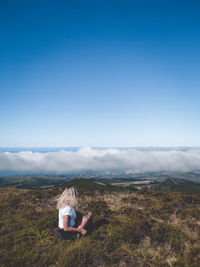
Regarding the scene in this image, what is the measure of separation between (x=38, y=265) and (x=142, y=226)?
4.48 m

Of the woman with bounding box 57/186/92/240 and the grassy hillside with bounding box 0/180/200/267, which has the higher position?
the woman with bounding box 57/186/92/240

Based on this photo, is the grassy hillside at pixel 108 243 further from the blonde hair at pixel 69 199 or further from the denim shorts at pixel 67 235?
the blonde hair at pixel 69 199

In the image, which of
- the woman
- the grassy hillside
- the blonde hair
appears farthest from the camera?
the blonde hair

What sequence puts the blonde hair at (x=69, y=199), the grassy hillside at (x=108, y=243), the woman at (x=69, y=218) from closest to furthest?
the grassy hillside at (x=108, y=243)
the woman at (x=69, y=218)
the blonde hair at (x=69, y=199)

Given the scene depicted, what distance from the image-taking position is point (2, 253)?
5008 mm

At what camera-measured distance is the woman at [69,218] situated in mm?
5758

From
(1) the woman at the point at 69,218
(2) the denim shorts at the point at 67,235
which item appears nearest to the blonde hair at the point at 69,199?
(1) the woman at the point at 69,218

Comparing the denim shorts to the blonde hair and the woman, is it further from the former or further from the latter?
the blonde hair

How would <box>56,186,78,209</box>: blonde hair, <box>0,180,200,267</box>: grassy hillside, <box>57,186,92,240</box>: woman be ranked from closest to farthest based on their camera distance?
1. <box>0,180,200,267</box>: grassy hillside
2. <box>57,186,92,240</box>: woman
3. <box>56,186,78,209</box>: blonde hair

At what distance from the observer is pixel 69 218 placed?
585 cm

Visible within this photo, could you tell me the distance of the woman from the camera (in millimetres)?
5758

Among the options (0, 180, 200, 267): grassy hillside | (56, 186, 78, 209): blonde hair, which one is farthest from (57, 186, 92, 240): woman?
(0, 180, 200, 267): grassy hillside

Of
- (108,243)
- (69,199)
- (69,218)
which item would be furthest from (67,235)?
(108,243)

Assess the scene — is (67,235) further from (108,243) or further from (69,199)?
(108,243)
